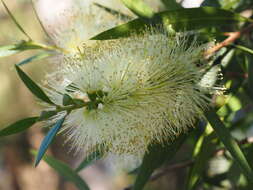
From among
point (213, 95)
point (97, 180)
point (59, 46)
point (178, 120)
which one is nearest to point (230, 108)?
point (213, 95)

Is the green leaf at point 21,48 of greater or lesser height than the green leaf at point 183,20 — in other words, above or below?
below

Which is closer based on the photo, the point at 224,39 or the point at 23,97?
the point at 224,39

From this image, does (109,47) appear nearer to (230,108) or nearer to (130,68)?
(130,68)

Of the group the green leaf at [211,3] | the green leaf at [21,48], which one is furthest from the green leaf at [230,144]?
the green leaf at [21,48]

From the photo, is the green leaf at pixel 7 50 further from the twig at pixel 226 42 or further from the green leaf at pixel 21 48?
the twig at pixel 226 42

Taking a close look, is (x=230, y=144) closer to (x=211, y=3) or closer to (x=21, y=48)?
(x=211, y=3)
